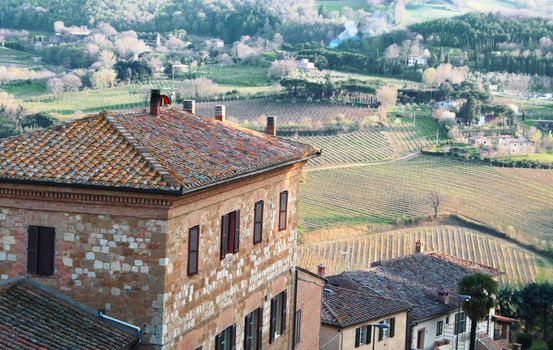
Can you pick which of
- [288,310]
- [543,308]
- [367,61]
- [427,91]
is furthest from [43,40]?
[288,310]

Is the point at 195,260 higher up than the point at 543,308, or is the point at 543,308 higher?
the point at 195,260

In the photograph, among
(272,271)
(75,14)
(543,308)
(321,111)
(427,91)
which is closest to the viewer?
(272,271)

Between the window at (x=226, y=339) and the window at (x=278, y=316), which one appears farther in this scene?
the window at (x=278, y=316)

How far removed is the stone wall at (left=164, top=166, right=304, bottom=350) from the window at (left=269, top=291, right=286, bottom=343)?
0.59 ft

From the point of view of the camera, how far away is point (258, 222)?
2180cm

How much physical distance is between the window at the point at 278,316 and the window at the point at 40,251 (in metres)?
6.49

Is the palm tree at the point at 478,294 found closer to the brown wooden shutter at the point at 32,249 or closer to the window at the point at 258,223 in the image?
the window at the point at 258,223

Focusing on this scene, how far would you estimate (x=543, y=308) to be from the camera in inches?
2052

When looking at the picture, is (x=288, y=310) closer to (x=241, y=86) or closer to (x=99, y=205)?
(x=99, y=205)

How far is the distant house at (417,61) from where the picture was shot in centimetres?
14650

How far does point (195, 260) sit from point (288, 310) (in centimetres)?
622

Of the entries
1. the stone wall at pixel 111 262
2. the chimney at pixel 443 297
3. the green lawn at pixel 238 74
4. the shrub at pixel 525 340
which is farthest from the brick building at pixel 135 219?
the green lawn at pixel 238 74

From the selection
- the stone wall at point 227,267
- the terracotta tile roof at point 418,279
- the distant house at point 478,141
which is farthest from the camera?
the distant house at point 478,141

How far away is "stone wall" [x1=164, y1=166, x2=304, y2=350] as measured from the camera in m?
17.8
